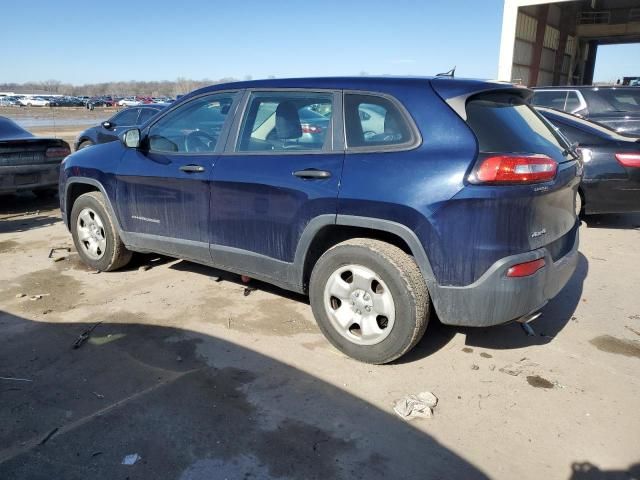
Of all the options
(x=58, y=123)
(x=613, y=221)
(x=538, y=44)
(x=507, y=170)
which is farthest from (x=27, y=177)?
(x=58, y=123)

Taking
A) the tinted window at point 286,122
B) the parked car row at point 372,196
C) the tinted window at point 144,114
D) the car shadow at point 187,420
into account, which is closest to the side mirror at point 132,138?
the parked car row at point 372,196

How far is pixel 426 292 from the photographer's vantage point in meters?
3.17

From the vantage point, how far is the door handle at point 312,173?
133 inches

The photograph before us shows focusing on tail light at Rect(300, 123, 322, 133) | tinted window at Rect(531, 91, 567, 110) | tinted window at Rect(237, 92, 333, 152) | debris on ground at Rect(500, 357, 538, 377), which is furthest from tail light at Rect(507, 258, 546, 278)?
tinted window at Rect(531, 91, 567, 110)

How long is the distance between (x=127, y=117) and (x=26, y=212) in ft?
16.7

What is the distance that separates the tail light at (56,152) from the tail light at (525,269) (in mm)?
7397

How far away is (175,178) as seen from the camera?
4.25 m

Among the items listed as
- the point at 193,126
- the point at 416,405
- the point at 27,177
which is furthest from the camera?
the point at 27,177

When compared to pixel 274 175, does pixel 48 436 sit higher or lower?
lower

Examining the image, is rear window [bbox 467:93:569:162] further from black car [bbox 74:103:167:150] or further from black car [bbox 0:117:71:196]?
black car [bbox 74:103:167:150]

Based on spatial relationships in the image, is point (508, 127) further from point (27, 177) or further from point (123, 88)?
point (123, 88)

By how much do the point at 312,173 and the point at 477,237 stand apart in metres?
1.14

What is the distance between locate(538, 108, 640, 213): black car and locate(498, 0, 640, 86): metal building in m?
14.1

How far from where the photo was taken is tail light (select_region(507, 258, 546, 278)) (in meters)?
2.94
